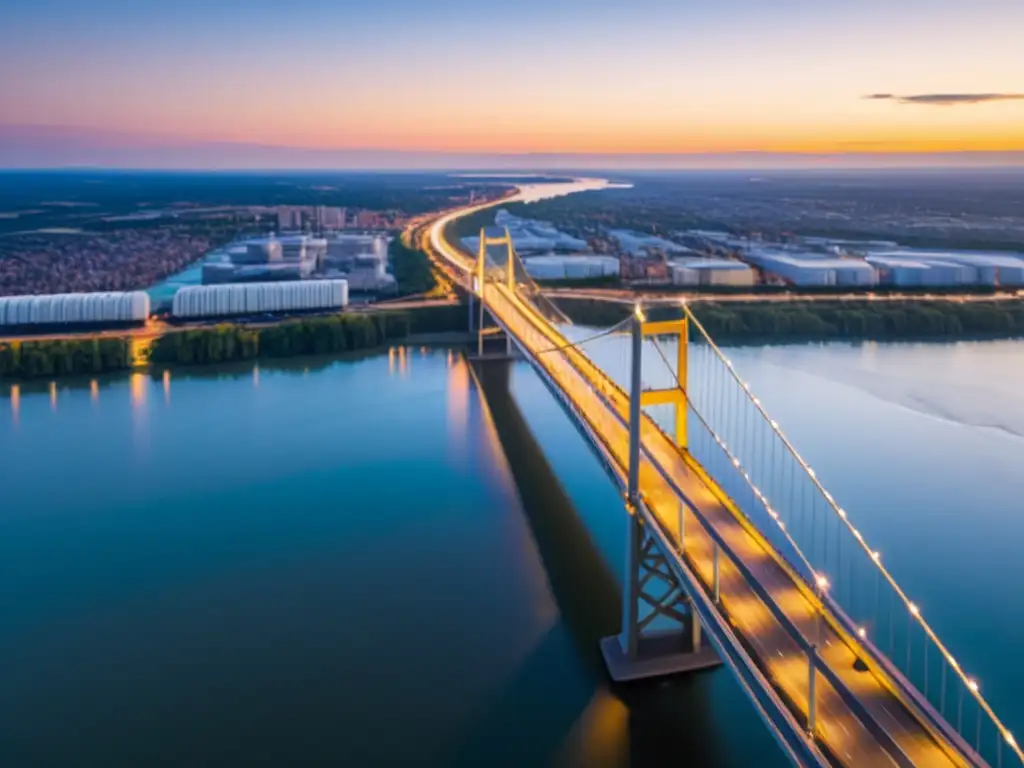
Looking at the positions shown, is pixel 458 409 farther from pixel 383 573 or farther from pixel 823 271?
pixel 823 271

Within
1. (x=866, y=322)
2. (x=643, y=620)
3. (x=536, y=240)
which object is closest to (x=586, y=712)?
(x=643, y=620)

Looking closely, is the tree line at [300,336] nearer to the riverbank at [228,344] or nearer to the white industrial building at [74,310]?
the riverbank at [228,344]

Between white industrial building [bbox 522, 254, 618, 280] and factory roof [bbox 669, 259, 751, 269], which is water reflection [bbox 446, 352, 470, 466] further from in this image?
factory roof [bbox 669, 259, 751, 269]

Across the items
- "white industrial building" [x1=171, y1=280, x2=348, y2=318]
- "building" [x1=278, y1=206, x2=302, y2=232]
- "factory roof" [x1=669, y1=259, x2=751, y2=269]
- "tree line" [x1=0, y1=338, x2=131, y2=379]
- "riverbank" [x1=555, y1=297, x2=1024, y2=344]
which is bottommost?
"tree line" [x1=0, y1=338, x2=131, y2=379]

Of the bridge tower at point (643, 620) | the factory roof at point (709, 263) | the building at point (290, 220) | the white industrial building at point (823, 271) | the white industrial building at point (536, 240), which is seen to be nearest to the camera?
the bridge tower at point (643, 620)

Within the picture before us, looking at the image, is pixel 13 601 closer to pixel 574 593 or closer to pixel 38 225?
pixel 574 593

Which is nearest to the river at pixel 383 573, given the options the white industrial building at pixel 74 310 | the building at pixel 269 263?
the white industrial building at pixel 74 310

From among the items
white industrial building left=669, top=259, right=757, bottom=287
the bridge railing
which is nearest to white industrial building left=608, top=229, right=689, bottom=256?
white industrial building left=669, top=259, right=757, bottom=287
